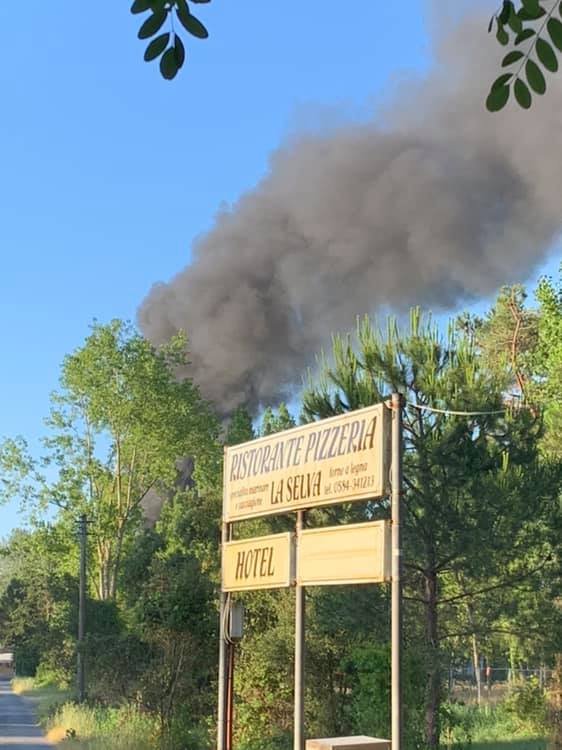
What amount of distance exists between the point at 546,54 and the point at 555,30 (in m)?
0.10

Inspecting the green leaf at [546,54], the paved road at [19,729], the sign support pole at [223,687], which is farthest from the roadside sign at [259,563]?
the paved road at [19,729]

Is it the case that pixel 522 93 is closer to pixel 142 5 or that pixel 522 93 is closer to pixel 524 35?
pixel 524 35

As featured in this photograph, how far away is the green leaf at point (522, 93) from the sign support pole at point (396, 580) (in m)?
5.96

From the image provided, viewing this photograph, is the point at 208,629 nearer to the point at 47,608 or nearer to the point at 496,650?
the point at 496,650

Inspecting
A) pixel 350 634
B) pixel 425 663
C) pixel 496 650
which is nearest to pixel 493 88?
pixel 425 663

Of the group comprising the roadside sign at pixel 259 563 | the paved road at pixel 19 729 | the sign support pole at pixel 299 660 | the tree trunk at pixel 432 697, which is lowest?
the paved road at pixel 19 729

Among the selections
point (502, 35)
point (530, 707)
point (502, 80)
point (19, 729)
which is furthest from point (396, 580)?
point (19, 729)

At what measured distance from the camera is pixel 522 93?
2895 millimetres

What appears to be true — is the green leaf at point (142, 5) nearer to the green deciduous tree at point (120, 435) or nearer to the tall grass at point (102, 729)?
the tall grass at point (102, 729)

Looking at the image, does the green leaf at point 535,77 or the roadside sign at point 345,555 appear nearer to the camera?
the green leaf at point 535,77

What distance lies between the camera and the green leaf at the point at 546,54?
106 inches

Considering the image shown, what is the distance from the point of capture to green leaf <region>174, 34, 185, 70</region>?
2.77m

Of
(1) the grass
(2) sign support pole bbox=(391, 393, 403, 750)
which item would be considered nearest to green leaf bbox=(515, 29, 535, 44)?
(2) sign support pole bbox=(391, 393, 403, 750)

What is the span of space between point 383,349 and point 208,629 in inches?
214
